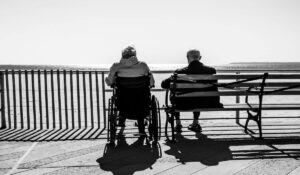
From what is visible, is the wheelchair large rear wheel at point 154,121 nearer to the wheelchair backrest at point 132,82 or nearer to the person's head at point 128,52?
the wheelchair backrest at point 132,82

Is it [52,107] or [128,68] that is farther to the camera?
[52,107]

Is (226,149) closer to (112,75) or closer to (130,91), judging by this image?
(130,91)

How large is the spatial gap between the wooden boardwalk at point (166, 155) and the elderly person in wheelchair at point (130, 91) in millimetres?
393

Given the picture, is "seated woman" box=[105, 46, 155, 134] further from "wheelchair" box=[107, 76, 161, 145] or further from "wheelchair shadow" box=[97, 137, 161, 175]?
"wheelchair shadow" box=[97, 137, 161, 175]

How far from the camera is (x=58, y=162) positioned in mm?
4766

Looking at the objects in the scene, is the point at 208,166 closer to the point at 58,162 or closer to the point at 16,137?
the point at 58,162

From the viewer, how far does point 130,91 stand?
5.82 meters

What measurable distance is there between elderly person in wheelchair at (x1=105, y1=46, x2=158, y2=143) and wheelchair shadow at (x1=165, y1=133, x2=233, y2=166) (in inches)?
23.3

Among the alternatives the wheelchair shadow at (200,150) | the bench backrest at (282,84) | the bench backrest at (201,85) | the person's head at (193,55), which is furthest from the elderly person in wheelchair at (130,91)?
the bench backrest at (282,84)

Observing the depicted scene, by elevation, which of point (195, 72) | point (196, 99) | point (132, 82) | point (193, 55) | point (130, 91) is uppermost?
point (193, 55)

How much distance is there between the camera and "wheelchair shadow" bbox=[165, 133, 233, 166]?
4801 millimetres

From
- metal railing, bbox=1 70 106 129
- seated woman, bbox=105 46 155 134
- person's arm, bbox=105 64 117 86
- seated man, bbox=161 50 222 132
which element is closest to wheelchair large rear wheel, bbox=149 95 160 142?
seated woman, bbox=105 46 155 134

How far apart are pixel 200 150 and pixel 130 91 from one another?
1.27m

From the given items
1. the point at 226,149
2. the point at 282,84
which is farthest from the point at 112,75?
the point at 282,84
